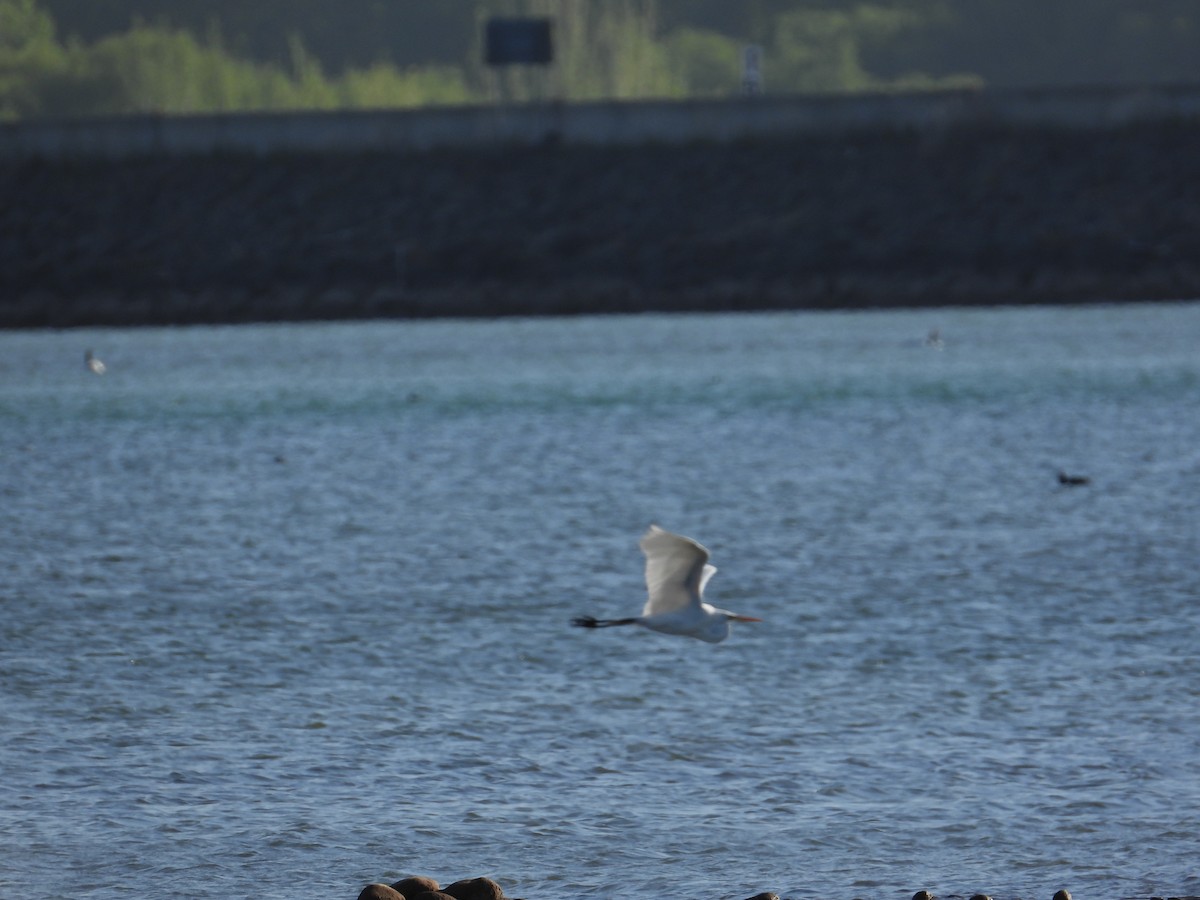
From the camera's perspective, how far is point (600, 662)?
15602 mm

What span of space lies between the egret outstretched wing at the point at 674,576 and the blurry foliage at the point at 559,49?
96.4 metres

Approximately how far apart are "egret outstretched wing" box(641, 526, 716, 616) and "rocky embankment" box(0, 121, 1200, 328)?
56968 millimetres

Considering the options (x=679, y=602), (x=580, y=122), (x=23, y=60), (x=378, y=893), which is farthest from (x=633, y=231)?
(x=378, y=893)

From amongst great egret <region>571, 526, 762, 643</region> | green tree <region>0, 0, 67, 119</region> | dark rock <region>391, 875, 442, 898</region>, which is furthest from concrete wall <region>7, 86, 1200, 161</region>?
dark rock <region>391, 875, 442, 898</region>

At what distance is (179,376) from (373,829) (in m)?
41.5

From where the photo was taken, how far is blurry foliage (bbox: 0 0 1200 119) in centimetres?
11594

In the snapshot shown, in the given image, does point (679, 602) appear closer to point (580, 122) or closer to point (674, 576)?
point (674, 576)

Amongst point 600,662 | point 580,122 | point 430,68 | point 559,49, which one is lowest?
point 600,662

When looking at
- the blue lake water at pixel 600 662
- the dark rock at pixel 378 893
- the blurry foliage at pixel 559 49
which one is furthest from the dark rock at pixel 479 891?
the blurry foliage at pixel 559 49

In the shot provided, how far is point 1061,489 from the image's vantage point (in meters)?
27.2

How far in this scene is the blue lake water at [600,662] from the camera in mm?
10633

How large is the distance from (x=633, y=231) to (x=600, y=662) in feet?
184

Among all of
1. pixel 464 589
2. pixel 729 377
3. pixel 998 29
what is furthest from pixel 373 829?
pixel 998 29

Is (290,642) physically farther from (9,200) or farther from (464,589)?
(9,200)
